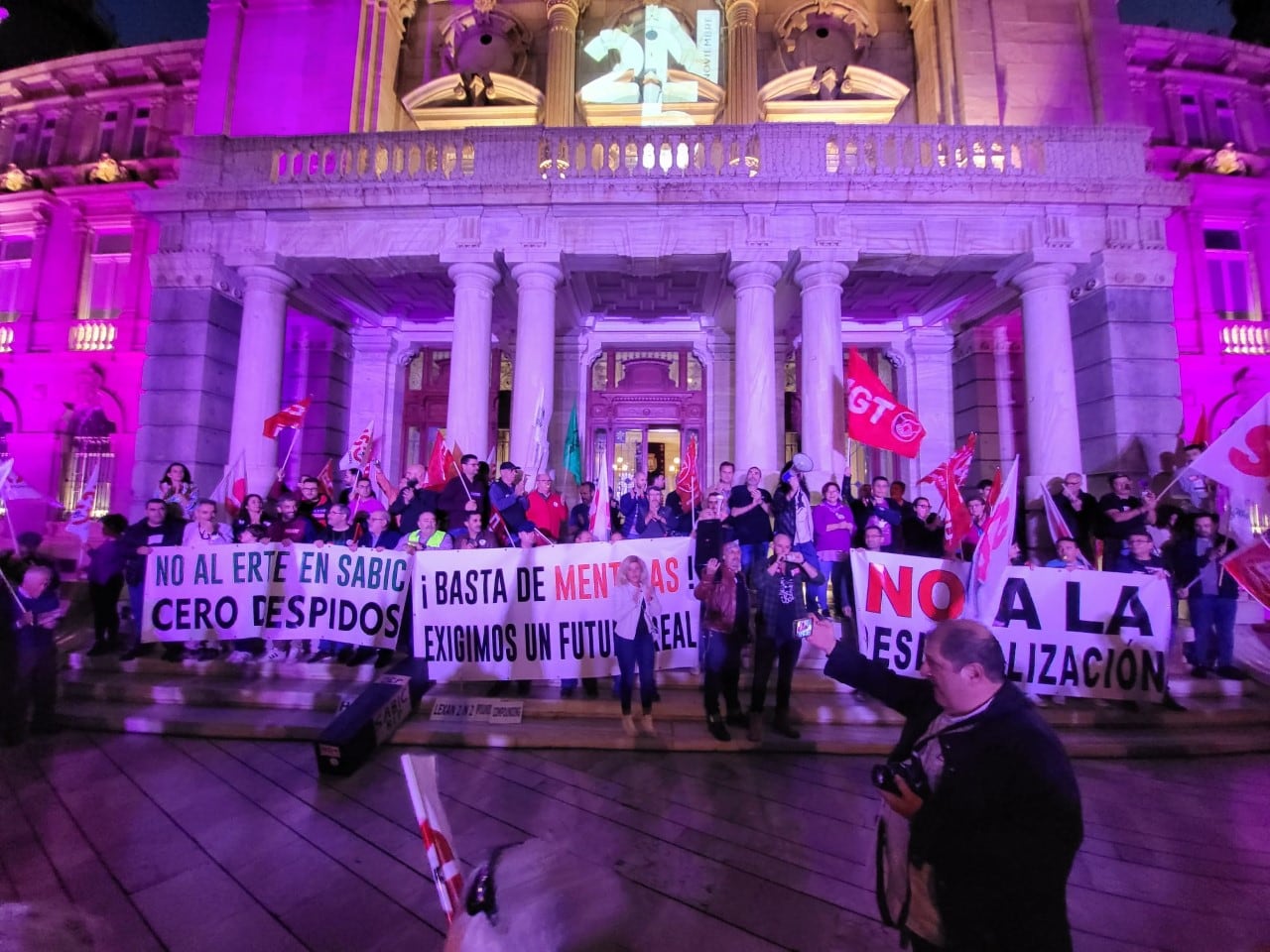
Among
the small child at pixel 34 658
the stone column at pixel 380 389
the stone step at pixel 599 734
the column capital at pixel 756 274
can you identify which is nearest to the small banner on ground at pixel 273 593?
the stone step at pixel 599 734

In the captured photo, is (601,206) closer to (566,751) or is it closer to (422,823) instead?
(566,751)

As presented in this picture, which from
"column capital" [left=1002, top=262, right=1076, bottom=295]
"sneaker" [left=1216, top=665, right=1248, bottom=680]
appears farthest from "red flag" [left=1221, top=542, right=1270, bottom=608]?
"column capital" [left=1002, top=262, right=1076, bottom=295]

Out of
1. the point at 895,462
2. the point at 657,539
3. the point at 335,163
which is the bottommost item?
the point at 657,539

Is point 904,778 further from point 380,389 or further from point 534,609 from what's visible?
point 380,389

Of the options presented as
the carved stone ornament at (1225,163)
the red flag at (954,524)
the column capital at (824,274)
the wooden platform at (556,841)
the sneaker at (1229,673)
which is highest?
the carved stone ornament at (1225,163)

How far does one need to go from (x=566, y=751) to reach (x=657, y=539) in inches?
89.5

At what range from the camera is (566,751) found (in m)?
5.17

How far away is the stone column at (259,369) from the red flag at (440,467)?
4247mm

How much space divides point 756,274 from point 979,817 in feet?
33.4

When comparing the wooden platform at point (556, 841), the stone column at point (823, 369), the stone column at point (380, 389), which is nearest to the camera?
the wooden platform at point (556, 841)

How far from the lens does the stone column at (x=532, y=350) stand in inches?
411

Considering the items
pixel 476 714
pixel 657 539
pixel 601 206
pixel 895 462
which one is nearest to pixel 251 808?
pixel 476 714

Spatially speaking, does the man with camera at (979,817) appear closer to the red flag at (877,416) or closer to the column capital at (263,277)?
the red flag at (877,416)

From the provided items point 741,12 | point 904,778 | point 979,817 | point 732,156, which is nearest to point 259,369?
point 732,156
